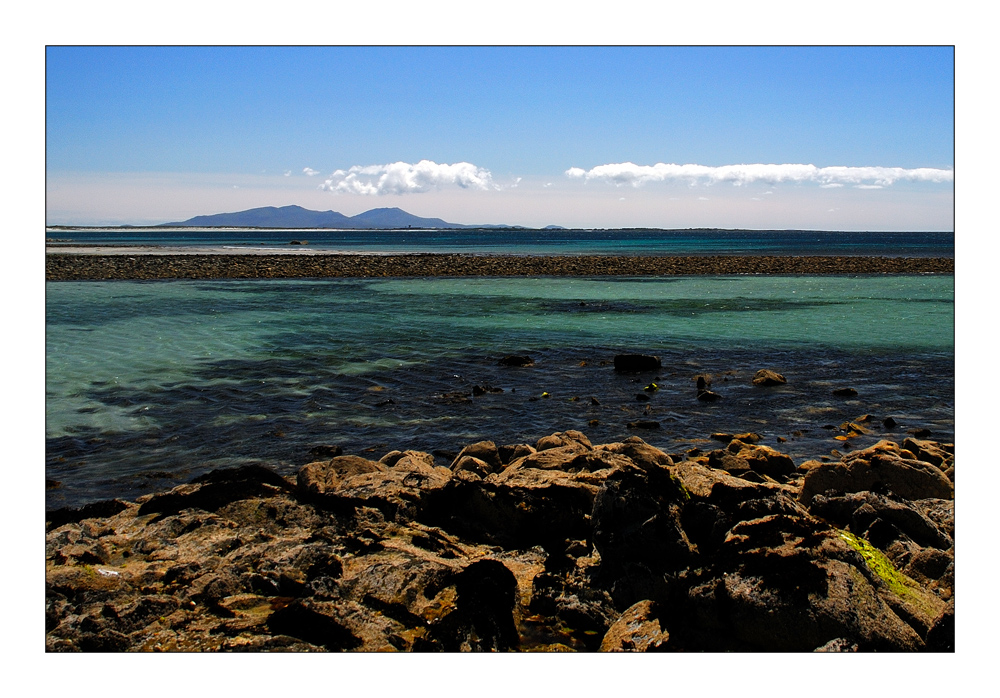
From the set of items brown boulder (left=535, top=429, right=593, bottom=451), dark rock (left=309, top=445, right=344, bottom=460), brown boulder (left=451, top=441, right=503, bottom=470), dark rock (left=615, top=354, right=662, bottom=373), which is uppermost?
dark rock (left=615, top=354, right=662, bottom=373)

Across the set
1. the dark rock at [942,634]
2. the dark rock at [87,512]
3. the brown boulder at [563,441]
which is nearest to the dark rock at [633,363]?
the brown boulder at [563,441]

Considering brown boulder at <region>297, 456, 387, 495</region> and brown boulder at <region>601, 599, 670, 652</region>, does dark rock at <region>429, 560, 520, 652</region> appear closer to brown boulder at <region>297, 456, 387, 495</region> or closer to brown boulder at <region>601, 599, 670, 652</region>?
brown boulder at <region>601, 599, 670, 652</region>

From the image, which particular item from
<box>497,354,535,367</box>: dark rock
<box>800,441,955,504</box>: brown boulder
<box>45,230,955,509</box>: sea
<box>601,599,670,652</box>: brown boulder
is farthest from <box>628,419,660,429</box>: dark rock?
<box>601,599,670,652</box>: brown boulder

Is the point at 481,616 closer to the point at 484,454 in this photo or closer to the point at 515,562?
the point at 515,562

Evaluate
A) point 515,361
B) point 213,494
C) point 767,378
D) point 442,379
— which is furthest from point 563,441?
point 515,361

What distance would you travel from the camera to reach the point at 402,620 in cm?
634

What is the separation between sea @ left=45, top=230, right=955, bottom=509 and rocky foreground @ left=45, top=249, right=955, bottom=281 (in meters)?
19.3

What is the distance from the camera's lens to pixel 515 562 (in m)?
7.88

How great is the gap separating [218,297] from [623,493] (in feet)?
118

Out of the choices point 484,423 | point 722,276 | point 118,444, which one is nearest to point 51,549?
point 118,444

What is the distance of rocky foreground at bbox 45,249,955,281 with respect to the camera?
54969 mm

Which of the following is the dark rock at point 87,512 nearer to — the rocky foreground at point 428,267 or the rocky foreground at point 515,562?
the rocky foreground at point 515,562

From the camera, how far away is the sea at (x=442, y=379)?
1300 centimetres

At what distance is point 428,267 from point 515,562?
185 ft
